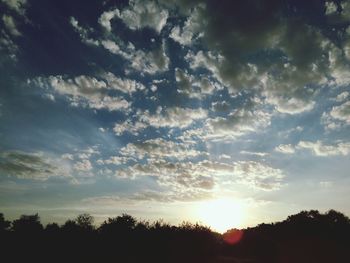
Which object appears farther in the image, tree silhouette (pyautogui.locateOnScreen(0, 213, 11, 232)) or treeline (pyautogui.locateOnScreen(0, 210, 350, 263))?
tree silhouette (pyautogui.locateOnScreen(0, 213, 11, 232))

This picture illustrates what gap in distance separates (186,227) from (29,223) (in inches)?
2980

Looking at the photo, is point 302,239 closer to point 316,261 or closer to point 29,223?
point 316,261

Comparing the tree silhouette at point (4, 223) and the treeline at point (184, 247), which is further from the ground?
the tree silhouette at point (4, 223)

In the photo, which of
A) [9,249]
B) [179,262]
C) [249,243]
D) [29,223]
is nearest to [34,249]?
[9,249]

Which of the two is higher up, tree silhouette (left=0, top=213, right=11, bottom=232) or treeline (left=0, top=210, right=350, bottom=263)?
tree silhouette (left=0, top=213, right=11, bottom=232)

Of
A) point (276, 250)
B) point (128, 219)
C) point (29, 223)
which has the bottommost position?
point (276, 250)

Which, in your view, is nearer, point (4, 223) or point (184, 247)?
point (184, 247)

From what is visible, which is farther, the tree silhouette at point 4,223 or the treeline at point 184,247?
the tree silhouette at point 4,223

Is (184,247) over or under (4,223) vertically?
under

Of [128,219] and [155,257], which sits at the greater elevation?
[128,219]

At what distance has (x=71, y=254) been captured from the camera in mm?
34000

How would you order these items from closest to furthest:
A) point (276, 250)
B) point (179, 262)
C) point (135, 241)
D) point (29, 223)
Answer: point (179, 262), point (135, 241), point (276, 250), point (29, 223)

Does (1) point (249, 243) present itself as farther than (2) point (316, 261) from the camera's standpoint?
Yes

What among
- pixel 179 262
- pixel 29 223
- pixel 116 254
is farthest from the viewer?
pixel 29 223
